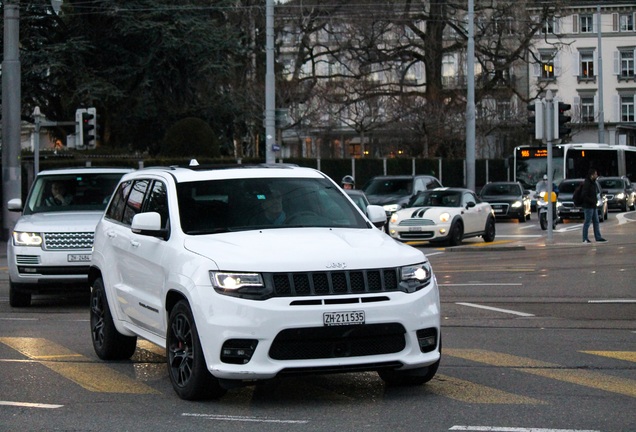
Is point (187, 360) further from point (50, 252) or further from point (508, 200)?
point (508, 200)

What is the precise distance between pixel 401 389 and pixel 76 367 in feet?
9.96

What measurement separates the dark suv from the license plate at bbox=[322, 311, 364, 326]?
1051 inches

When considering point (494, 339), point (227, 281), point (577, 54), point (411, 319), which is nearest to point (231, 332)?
point (227, 281)

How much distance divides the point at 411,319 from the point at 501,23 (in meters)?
48.7

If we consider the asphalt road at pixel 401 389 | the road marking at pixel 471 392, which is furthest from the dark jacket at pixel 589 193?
the road marking at pixel 471 392

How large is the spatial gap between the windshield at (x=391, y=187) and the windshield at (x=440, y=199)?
4.84 m

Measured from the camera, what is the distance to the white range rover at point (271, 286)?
785cm

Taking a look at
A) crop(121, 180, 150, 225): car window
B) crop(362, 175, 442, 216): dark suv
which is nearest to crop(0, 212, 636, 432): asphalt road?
crop(121, 180, 150, 225): car window

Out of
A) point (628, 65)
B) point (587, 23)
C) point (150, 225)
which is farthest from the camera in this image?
point (587, 23)

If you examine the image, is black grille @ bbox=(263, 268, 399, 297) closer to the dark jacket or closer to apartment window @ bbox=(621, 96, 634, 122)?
the dark jacket

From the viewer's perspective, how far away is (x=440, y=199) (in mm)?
30234

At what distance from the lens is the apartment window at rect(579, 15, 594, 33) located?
9975cm

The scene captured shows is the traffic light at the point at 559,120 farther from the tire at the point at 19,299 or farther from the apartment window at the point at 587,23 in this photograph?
the apartment window at the point at 587,23

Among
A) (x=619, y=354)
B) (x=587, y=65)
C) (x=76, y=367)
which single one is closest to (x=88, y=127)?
(x=76, y=367)
